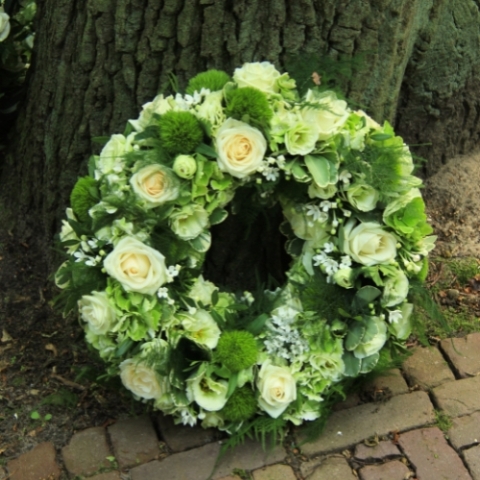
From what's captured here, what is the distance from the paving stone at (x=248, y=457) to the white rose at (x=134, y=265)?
2.15 ft

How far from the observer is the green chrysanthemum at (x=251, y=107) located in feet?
7.85

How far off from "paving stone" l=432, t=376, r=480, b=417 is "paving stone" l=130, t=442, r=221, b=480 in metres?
0.80

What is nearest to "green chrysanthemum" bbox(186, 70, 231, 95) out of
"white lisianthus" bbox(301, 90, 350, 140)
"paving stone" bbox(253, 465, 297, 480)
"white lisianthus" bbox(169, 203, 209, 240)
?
"white lisianthus" bbox(301, 90, 350, 140)

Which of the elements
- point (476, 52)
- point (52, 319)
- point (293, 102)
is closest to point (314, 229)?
point (293, 102)

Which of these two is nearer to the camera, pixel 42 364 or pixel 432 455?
pixel 432 455

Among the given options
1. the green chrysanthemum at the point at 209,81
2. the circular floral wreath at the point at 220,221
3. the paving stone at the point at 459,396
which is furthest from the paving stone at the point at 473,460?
the green chrysanthemum at the point at 209,81

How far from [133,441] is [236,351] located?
51 centimetres

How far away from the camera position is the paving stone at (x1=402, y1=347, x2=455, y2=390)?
288cm

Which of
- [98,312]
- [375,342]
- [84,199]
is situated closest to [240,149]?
[84,199]

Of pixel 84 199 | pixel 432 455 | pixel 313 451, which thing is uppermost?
pixel 84 199

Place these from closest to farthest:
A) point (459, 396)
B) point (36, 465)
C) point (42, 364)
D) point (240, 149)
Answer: point (240, 149) → point (36, 465) → point (459, 396) → point (42, 364)

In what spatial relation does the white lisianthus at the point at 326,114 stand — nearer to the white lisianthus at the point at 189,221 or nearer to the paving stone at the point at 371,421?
the white lisianthus at the point at 189,221

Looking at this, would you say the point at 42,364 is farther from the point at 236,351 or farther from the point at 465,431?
the point at 465,431

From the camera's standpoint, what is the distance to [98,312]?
7.91ft
